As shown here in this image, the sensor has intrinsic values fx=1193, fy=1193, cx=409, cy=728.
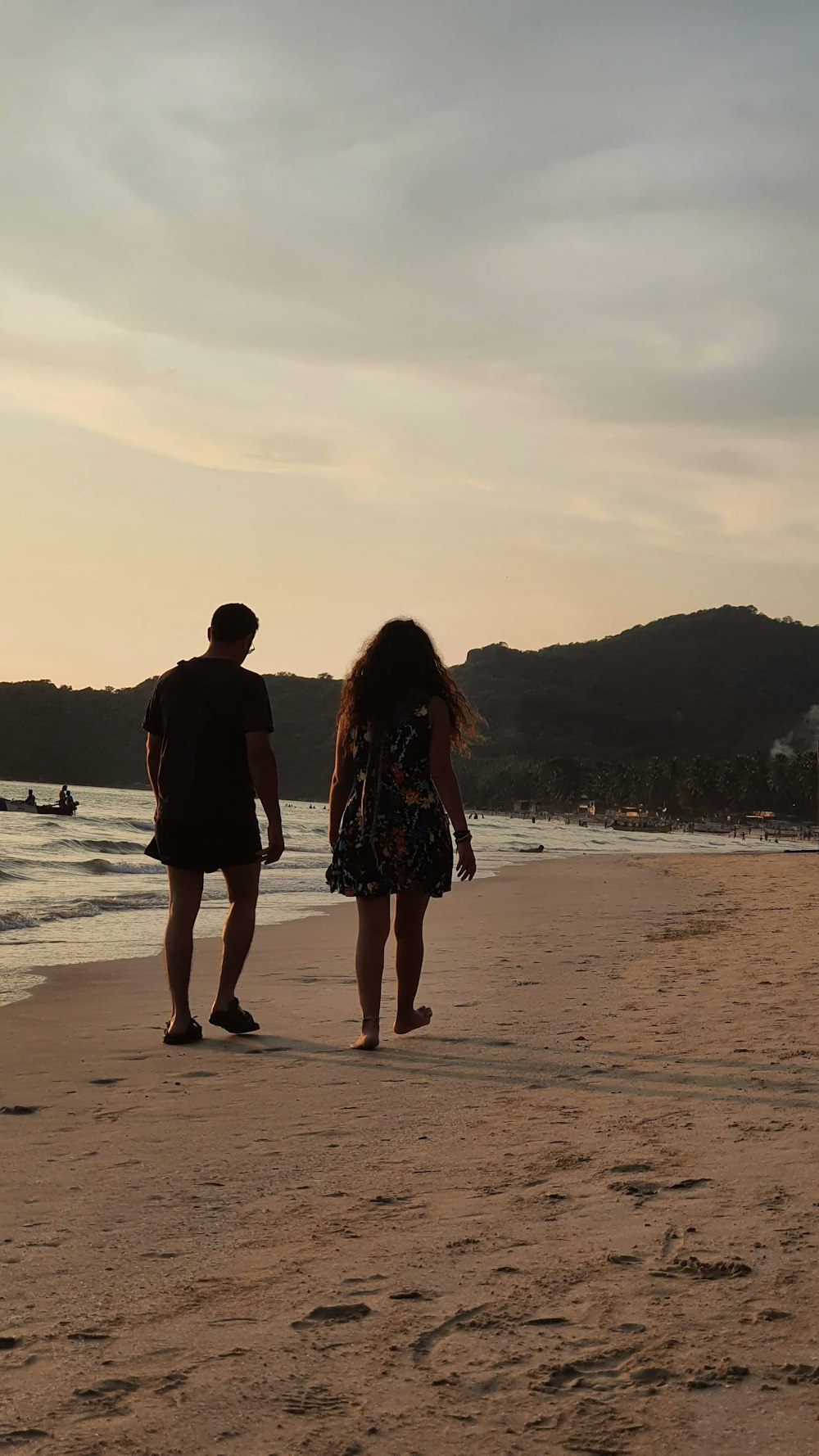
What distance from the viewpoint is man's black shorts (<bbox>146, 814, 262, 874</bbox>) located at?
518 cm

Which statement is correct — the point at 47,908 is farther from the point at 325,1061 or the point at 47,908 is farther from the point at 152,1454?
the point at 152,1454

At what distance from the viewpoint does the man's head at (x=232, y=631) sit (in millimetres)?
5438

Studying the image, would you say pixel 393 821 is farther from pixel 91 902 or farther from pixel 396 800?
pixel 91 902

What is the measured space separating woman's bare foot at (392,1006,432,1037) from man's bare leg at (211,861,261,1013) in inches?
29.1

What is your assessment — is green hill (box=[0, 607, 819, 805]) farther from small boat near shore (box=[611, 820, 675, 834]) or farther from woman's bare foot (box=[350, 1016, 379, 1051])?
woman's bare foot (box=[350, 1016, 379, 1051])

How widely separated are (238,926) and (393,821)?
0.90m

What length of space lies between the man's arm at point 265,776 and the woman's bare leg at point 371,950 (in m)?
0.46

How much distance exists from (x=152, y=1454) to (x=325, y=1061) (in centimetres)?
294

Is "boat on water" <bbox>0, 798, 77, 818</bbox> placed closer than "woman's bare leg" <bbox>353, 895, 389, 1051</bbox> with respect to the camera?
No

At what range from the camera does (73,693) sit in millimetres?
168500

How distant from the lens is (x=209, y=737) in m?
5.27

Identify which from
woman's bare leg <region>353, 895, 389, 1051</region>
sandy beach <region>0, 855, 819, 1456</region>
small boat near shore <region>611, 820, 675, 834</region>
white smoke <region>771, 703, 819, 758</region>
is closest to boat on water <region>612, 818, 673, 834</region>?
small boat near shore <region>611, 820, 675, 834</region>

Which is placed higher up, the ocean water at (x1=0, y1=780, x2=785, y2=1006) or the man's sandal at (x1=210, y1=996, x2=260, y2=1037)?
the man's sandal at (x1=210, y1=996, x2=260, y2=1037)

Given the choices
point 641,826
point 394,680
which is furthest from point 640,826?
point 394,680
